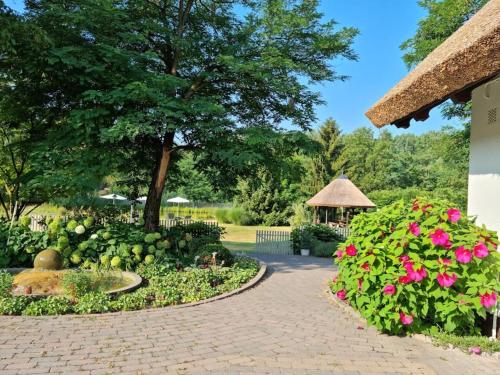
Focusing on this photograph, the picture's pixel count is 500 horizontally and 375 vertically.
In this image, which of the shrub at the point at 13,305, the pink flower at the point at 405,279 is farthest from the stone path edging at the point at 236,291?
the pink flower at the point at 405,279

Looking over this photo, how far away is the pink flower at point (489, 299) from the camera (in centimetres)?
465

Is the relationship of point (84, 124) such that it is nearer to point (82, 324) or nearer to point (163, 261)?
point (163, 261)

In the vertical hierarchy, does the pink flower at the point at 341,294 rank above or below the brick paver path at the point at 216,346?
above

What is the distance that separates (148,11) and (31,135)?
16.3 feet

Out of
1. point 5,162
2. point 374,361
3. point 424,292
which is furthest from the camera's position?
point 5,162

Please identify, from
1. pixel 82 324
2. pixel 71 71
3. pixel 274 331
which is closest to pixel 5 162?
pixel 71 71

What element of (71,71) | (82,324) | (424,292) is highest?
(71,71)

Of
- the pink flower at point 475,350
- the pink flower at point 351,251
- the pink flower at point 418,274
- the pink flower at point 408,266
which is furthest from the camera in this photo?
the pink flower at point 351,251

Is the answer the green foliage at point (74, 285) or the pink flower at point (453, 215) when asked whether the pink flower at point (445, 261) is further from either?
the green foliage at point (74, 285)

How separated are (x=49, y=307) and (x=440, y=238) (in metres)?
5.79

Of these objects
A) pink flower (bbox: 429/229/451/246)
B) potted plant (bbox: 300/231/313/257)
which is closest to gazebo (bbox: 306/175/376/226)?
potted plant (bbox: 300/231/313/257)

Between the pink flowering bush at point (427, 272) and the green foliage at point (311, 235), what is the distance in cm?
1023

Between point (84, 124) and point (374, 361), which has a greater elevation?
point (84, 124)

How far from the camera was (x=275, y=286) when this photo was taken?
9023mm
